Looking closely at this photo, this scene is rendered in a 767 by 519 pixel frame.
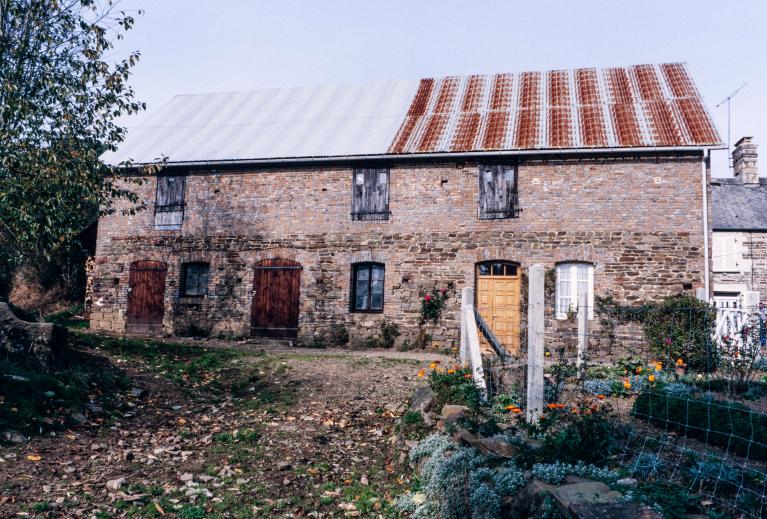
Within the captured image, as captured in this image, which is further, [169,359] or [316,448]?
[169,359]

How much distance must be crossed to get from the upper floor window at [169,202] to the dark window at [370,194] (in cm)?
520

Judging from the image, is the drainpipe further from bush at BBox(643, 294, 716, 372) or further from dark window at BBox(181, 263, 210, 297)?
dark window at BBox(181, 263, 210, 297)

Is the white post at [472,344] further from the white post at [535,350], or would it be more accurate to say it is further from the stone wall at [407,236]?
the stone wall at [407,236]

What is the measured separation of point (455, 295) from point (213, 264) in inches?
268

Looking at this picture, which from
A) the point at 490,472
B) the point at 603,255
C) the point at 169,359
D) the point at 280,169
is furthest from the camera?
the point at 280,169

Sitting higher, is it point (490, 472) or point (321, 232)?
point (321, 232)

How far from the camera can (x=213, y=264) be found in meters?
14.7

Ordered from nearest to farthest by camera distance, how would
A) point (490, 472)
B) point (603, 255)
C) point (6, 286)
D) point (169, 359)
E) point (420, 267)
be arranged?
point (490, 472) < point (169, 359) < point (603, 255) < point (420, 267) < point (6, 286)

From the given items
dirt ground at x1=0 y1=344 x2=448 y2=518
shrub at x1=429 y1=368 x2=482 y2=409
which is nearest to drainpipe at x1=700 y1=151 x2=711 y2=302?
dirt ground at x1=0 y1=344 x2=448 y2=518

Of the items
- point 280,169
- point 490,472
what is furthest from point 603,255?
point 490,472

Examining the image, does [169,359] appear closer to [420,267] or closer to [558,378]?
[420,267]

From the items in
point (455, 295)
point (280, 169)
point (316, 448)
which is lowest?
point (316, 448)

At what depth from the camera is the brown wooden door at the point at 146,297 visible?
1512 centimetres

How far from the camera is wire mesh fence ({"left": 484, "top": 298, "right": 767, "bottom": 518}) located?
3467 millimetres
